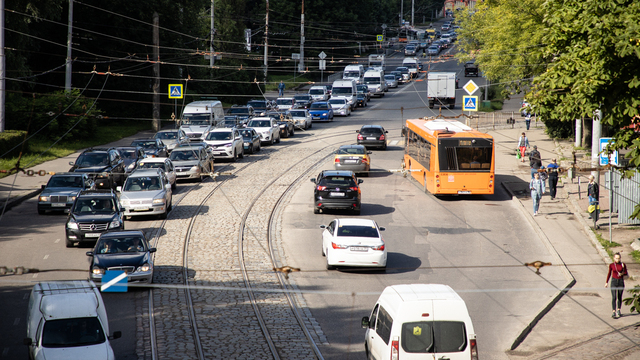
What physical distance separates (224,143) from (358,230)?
19.4m

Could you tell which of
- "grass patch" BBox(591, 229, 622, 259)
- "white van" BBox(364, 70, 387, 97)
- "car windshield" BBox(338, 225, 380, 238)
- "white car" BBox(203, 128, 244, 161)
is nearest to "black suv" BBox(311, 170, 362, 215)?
"car windshield" BBox(338, 225, 380, 238)

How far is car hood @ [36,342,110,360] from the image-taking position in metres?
11.5

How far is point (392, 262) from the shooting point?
64.7 feet

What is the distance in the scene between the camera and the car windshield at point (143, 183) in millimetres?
25328

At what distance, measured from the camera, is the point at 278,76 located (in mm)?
88125

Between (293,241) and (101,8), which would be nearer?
(293,241)

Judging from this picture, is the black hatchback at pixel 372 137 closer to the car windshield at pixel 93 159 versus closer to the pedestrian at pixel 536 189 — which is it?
the car windshield at pixel 93 159

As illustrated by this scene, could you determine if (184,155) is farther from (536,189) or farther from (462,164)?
(536,189)

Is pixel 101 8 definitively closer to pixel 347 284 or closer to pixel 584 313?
pixel 347 284

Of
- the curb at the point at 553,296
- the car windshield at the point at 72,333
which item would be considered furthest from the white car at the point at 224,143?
the car windshield at the point at 72,333

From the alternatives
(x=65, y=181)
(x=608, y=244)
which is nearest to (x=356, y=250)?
(x=608, y=244)

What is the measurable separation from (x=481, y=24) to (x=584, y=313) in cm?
5104

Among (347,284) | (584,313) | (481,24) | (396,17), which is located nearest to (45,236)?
(347,284)

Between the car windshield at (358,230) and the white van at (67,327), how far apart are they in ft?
26.4
